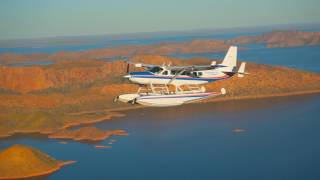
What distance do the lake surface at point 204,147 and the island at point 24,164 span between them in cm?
232

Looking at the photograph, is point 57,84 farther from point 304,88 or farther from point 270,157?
point 270,157

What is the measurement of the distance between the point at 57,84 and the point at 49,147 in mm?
72751

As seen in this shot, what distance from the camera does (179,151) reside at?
80.3 m

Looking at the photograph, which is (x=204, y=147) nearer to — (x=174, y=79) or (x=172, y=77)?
(x=174, y=79)

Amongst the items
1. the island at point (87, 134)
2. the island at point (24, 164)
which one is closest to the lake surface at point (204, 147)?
the island at point (24, 164)

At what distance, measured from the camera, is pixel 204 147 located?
82.3m

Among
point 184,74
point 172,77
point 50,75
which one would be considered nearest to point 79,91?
point 50,75

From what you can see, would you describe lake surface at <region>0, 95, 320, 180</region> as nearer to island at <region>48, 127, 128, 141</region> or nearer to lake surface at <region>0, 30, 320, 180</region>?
lake surface at <region>0, 30, 320, 180</region>

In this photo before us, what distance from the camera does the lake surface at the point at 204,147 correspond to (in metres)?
69.2

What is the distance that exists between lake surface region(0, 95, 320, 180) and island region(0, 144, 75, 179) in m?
2.32

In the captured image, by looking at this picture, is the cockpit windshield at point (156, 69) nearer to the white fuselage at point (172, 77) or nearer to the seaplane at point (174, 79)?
the seaplane at point (174, 79)

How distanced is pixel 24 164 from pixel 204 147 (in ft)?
83.1

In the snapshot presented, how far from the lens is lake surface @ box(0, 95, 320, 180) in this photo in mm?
69188

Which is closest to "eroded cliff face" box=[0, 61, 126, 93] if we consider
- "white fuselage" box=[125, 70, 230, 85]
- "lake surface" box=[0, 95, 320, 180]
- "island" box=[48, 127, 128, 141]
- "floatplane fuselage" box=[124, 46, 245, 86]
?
"lake surface" box=[0, 95, 320, 180]
